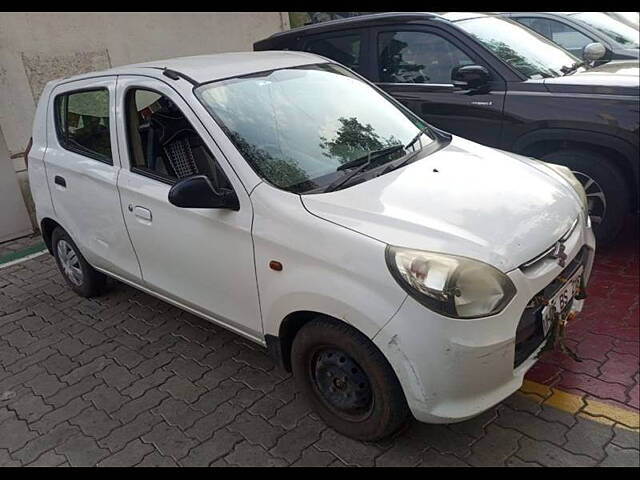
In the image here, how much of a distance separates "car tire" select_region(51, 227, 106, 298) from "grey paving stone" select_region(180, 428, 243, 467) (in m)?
2.04

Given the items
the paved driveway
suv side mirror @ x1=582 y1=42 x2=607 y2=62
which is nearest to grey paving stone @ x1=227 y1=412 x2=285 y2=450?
the paved driveway

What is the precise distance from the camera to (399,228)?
232 centimetres

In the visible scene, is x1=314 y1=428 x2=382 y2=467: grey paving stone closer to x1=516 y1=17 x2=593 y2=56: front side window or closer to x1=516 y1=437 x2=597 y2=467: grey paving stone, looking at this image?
x1=516 y1=437 x2=597 y2=467: grey paving stone

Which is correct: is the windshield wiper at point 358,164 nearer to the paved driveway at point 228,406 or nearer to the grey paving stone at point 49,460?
the paved driveway at point 228,406

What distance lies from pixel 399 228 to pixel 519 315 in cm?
61

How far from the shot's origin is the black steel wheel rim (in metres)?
2.50

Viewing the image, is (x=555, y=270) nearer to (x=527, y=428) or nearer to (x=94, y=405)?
(x=527, y=428)

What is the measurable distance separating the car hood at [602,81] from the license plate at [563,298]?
181 centimetres

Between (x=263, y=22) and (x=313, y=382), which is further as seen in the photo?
(x=263, y=22)

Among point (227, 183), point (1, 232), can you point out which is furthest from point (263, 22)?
point (227, 183)

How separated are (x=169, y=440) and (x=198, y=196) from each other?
1281mm

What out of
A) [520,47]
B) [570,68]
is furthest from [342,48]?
[570,68]

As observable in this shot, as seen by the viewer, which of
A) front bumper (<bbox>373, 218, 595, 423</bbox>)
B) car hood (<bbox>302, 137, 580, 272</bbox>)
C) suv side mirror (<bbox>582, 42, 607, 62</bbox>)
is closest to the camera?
front bumper (<bbox>373, 218, 595, 423</bbox>)

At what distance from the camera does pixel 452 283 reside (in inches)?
84.6
